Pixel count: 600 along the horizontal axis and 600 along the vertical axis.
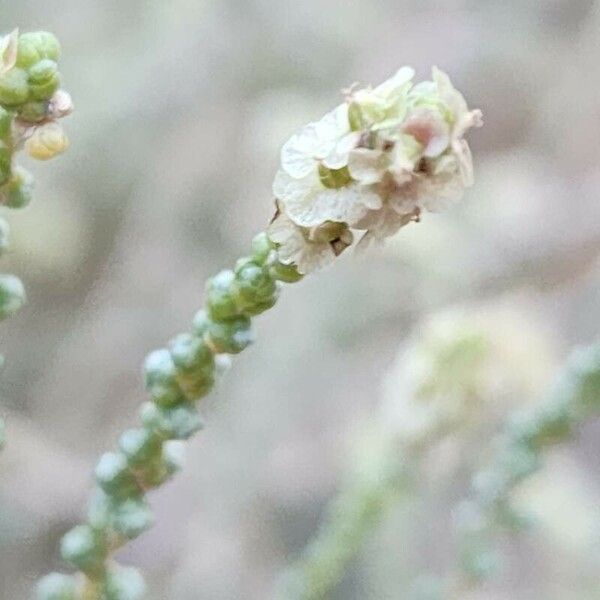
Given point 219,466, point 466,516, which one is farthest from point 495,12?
point 466,516

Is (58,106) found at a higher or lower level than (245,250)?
lower

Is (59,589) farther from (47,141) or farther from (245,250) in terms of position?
(245,250)

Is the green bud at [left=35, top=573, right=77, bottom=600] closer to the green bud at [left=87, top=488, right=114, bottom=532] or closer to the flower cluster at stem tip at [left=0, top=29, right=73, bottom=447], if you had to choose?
the green bud at [left=87, top=488, right=114, bottom=532]

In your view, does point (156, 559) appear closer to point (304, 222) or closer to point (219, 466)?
point (219, 466)

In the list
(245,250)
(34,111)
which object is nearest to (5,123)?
(34,111)

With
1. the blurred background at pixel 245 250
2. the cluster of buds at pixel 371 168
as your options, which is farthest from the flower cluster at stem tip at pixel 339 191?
the blurred background at pixel 245 250

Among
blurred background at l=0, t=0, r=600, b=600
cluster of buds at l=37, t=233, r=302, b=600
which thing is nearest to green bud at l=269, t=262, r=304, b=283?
cluster of buds at l=37, t=233, r=302, b=600
